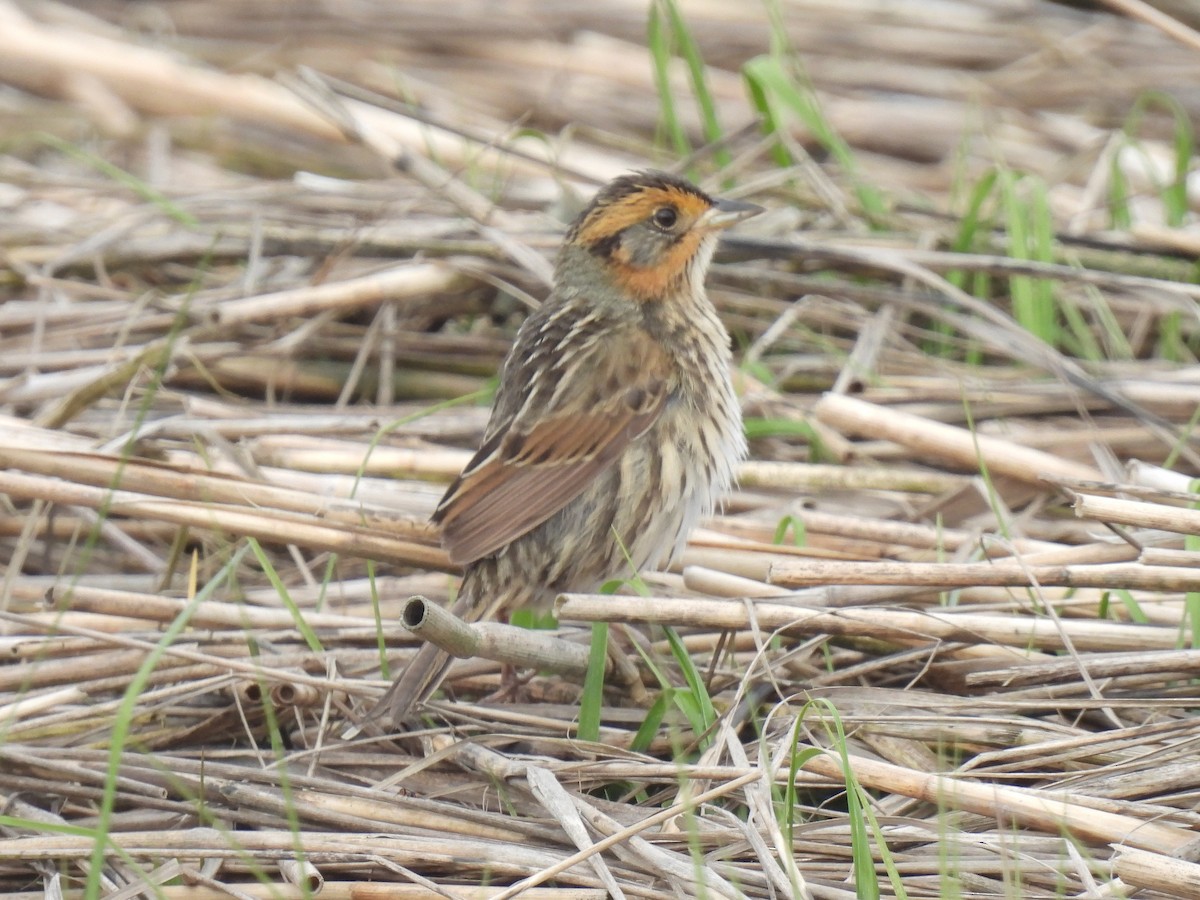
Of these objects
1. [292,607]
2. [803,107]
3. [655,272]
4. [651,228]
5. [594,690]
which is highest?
[803,107]

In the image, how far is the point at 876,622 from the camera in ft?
11.0

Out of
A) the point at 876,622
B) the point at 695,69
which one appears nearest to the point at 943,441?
the point at 876,622

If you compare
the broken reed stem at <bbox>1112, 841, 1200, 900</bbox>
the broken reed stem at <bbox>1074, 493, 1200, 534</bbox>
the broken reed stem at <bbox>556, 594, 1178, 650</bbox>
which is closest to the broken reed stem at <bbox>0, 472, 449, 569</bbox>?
the broken reed stem at <bbox>556, 594, 1178, 650</bbox>

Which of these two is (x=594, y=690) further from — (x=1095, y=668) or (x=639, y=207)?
(x=639, y=207)

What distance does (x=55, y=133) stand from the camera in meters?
6.66

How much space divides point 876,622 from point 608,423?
0.87 metres

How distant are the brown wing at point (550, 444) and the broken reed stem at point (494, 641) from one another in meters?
0.35

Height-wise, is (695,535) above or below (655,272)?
below

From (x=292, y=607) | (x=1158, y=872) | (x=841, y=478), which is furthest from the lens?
(x=841, y=478)

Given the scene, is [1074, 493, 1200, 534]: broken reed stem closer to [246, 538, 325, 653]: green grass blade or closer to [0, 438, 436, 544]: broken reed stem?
[0, 438, 436, 544]: broken reed stem

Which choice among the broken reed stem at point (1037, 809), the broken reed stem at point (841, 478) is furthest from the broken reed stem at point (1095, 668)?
the broken reed stem at point (841, 478)

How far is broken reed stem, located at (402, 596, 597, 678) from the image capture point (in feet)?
9.23

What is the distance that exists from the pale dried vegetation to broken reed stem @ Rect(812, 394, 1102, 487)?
0.01m

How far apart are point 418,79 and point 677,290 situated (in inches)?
134
